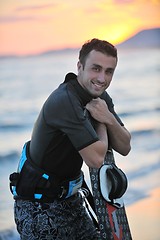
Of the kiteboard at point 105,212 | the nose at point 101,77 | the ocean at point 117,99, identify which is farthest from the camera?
the ocean at point 117,99

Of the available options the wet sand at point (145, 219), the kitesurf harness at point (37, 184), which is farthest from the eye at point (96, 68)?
the wet sand at point (145, 219)

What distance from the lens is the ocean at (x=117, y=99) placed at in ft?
17.8

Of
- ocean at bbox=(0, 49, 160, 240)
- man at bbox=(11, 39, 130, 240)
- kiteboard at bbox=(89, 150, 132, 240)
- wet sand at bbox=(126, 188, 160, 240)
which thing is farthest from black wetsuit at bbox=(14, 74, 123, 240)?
ocean at bbox=(0, 49, 160, 240)

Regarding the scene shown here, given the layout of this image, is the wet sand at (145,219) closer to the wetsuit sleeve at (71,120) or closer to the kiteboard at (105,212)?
the kiteboard at (105,212)

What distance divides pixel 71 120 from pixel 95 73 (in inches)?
9.9

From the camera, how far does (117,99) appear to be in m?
6.56

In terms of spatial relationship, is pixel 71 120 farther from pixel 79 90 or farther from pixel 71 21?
pixel 71 21

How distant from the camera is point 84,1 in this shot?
4652 millimetres

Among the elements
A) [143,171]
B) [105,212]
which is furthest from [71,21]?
[105,212]

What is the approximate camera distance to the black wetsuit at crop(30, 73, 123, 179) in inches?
96.8

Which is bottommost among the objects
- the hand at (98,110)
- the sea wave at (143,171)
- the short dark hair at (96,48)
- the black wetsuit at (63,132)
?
the black wetsuit at (63,132)

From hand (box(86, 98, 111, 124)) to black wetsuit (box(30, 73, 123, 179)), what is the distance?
0.11ft

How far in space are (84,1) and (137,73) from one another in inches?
80.1

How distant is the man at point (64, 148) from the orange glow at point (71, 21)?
1978 mm
